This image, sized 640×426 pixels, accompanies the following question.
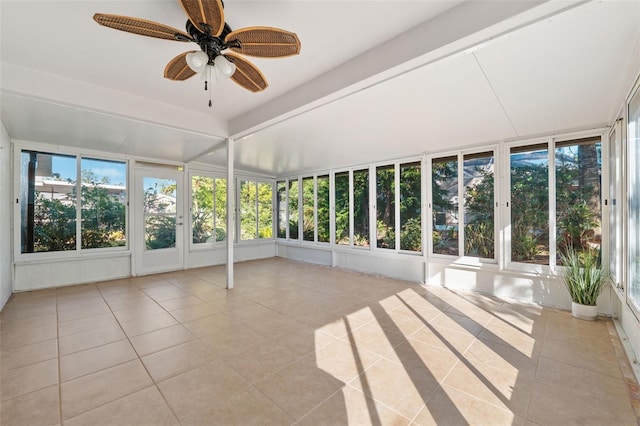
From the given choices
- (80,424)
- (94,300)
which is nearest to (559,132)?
(80,424)

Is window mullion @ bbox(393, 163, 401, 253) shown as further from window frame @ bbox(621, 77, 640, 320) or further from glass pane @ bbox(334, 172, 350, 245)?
window frame @ bbox(621, 77, 640, 320)

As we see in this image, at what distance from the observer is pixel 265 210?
25.3 feet

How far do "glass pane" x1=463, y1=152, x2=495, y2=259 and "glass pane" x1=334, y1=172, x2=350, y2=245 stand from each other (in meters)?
2.53

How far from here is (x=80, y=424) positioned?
1556 mm

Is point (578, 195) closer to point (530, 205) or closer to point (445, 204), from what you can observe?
point (530, 205)

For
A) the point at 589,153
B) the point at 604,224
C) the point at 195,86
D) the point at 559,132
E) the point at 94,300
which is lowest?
the point at 94,300

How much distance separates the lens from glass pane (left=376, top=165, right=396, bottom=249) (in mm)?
5305

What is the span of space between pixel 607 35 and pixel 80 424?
425cm

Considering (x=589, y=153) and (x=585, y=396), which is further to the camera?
(x=589, y=153)

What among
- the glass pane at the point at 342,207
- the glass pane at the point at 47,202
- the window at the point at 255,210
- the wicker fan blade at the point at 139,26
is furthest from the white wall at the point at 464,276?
the glass pane at the point at 47,202

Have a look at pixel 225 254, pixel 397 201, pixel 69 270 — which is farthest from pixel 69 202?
pixel 397 201

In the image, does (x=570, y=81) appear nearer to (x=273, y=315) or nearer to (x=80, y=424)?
(x=273, y=315)

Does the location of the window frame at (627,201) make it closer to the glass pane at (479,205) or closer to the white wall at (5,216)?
the glass pane at (479,205)

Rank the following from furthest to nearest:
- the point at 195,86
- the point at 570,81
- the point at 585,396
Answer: the point at 195,86 < the point at 570,81 < the point at 585,396
